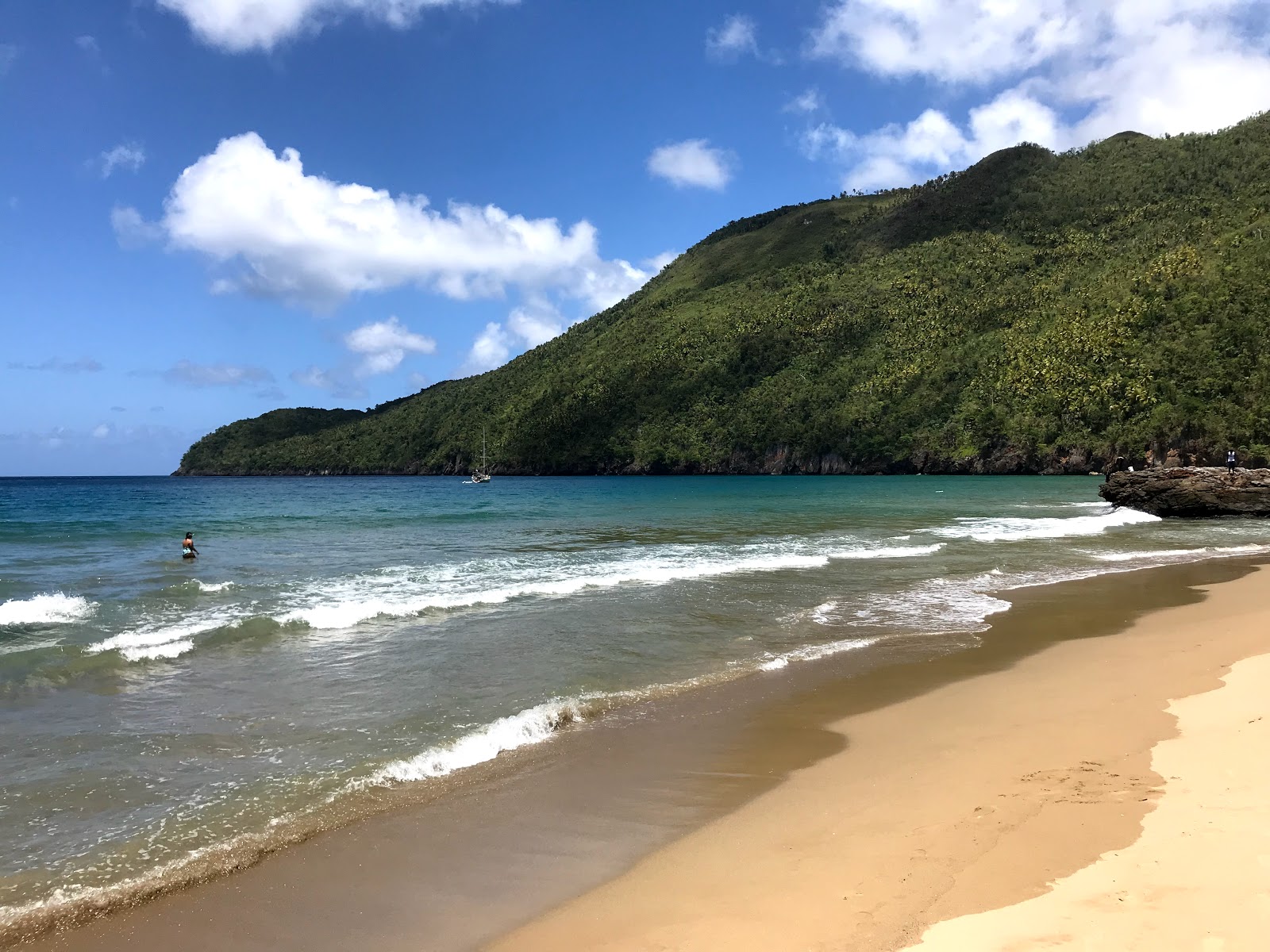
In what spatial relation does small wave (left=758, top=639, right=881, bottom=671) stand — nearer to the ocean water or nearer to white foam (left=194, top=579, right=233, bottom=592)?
the ocean water

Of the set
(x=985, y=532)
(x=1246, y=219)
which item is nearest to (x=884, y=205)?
(x=1246, y=219)

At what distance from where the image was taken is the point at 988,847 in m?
4.65

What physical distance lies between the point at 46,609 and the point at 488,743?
12.4m

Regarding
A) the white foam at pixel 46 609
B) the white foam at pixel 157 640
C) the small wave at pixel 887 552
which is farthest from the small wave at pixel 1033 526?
the white foam at pixel 46 609

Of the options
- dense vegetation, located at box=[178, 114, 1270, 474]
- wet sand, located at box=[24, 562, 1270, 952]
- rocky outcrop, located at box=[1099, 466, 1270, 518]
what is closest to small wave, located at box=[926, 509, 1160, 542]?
rocky outcrop, located at box=[1099, 466, 1270, 518]

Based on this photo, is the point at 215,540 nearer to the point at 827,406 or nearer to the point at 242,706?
the point at 242,706

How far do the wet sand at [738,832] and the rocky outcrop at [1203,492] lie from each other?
3213cm

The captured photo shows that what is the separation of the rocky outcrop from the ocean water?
4734 mm

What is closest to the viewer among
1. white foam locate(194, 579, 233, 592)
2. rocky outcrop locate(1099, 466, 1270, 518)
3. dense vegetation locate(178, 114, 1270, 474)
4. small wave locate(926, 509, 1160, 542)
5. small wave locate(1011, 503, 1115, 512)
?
white foam locate(194, 579, 233, 592)

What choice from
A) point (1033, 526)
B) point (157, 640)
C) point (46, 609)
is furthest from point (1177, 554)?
point (46, 609)

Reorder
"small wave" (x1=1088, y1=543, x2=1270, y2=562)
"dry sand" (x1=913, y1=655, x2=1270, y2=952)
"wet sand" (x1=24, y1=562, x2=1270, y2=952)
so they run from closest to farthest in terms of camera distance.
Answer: "dry sand" (x1=913, y1=655, x2=1270, y2=952), "wet sand" (x1=24, y1=562, x2=1270, y2=952), "small wave" (x1=1088, y1=543, x2=1270, y2=562)

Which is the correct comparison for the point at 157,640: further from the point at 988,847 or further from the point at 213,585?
the point at 988,847

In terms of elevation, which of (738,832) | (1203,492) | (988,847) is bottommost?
(738,832)

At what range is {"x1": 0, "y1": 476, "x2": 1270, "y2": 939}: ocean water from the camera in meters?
5.69
